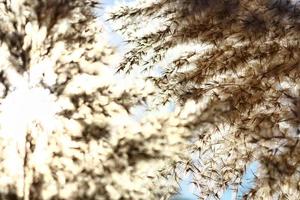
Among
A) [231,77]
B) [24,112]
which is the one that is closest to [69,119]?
[24,112]

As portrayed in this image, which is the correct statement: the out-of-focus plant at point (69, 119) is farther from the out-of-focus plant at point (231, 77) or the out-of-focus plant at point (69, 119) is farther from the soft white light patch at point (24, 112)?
the out-of-focus plant at point (231, 77)

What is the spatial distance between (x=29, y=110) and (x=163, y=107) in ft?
4.25

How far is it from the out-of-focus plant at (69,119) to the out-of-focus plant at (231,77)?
32cm

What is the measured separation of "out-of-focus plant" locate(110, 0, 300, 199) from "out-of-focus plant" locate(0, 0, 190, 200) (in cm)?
32

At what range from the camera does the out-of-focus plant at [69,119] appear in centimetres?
507

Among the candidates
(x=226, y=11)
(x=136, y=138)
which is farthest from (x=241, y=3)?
(x=136, y=138)

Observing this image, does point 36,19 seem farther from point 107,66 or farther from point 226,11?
point 226,11

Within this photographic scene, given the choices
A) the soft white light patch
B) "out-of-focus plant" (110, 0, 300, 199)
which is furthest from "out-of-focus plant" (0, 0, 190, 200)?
"out-of-focus plant" (110, 0, 300, 199)

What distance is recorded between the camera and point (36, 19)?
538 centimetres

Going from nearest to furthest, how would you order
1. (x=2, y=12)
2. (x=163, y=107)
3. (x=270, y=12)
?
(x=270, y=12)
(x=163, y=107)
(x=2, y=12)

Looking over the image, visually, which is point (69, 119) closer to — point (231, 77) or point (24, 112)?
point (24, 112)

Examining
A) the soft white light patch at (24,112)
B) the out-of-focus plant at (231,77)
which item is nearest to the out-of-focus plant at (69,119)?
the soft white light patch at (24,112)

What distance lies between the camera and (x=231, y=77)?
4.57 metres

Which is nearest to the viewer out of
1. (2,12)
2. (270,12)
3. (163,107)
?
(270,12)
